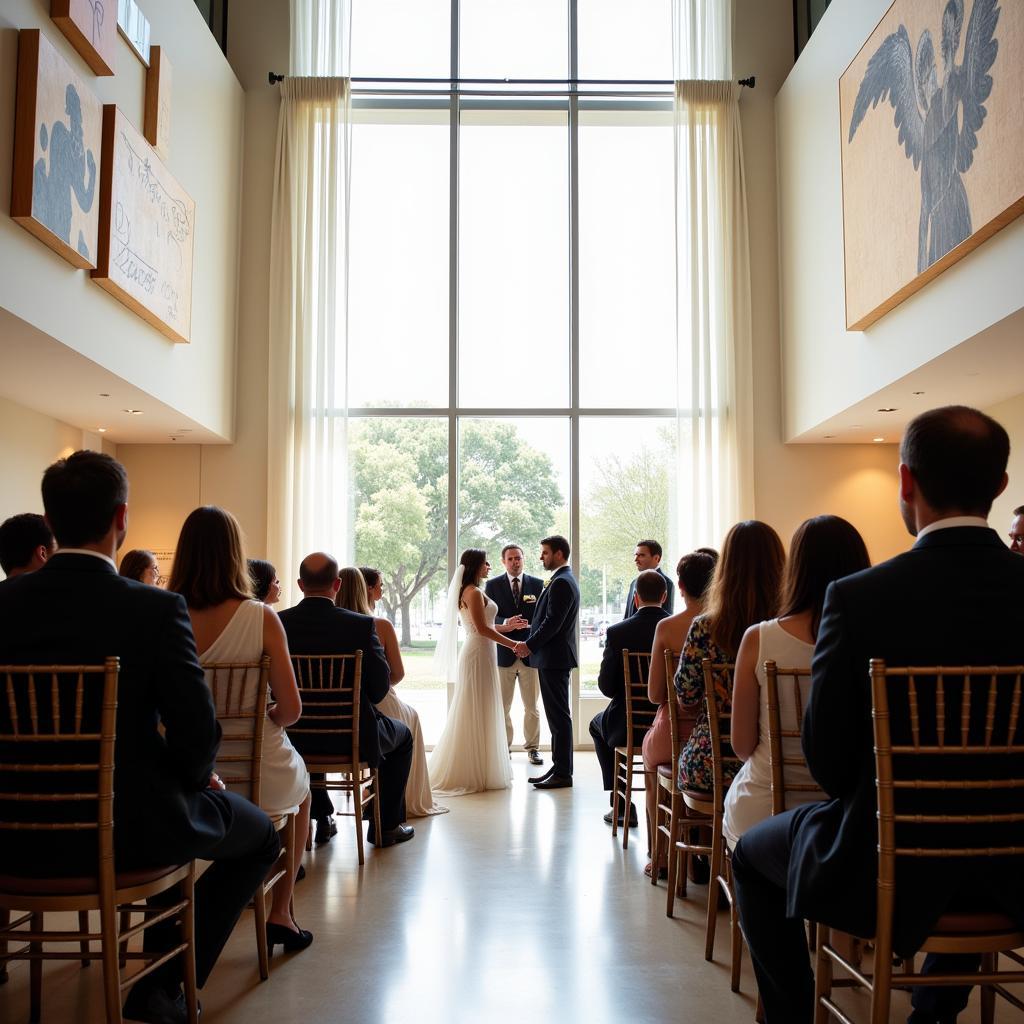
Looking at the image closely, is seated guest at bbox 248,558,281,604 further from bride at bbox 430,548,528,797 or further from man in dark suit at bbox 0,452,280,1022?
bride at bbox 430,548,528,797

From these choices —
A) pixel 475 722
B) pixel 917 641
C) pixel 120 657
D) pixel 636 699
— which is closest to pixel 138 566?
pixel 120 657

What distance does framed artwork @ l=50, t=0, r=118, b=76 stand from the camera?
15.1 ft

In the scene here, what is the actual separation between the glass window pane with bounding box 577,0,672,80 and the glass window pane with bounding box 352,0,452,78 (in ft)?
4.29

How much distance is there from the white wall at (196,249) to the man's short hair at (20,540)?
1.22 metres

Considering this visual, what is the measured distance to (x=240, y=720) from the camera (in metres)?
3.19

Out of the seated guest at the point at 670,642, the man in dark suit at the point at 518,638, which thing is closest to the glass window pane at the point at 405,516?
the man in dark suit at the point at 518,638

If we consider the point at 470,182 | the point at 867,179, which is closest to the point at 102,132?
the point at 470,182

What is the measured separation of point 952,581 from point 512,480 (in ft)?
22.3

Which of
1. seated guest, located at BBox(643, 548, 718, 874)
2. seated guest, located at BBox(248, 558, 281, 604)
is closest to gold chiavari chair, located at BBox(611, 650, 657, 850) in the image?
seated guest, located at BBox(643, 548, 718, 874)

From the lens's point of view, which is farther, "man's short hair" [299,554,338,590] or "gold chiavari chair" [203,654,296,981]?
"man's short hair" [299,554,338,590]

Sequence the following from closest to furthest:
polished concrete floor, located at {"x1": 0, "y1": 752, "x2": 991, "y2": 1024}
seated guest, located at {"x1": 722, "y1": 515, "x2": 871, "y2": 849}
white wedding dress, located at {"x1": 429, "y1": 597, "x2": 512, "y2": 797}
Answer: seated guest, located at {"x1": 722, "y1": 515, "x2": 871, "y2": 849} < polished concrete floor, located at {"x1": 0, "y1": 752, "x2": 991, "y2": 1024} < white wedding dress, located at {"x1": 429, "y1": 597, "x2": 512, "y2": 797}

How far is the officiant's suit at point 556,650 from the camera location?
6715 mm

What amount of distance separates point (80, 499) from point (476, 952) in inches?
86.6

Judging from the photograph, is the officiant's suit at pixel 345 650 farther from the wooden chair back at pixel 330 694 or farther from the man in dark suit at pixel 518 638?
the man in dark suit at pixel 518 638
